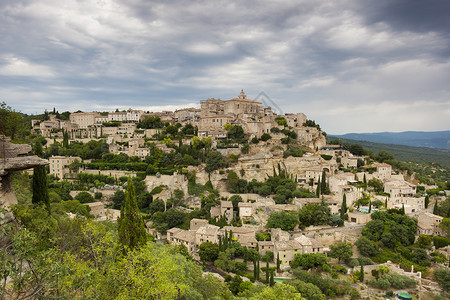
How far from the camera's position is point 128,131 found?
63031 mm

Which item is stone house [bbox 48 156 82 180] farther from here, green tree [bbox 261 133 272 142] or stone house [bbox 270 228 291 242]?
stone house [bbox 270 228 291 242]

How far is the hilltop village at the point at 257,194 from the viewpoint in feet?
93.4

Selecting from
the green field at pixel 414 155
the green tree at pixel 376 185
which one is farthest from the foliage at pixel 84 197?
the green field at pixel 414 155

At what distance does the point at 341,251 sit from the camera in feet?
93.0

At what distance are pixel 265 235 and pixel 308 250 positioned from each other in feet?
17.2

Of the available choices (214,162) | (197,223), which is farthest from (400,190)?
(197,223)

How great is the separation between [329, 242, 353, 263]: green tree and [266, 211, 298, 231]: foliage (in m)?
4.96

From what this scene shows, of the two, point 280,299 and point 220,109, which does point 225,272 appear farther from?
point 220,109

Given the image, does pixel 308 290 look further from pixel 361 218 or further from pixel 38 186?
pixel 38 186

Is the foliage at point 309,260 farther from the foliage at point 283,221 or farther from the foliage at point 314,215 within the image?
the foliage at point 314,215

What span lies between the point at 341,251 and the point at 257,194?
50.5 ft

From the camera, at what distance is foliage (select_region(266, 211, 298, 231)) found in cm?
3203

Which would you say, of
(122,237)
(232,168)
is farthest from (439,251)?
(122,237)

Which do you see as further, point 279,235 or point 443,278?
point 279,235
